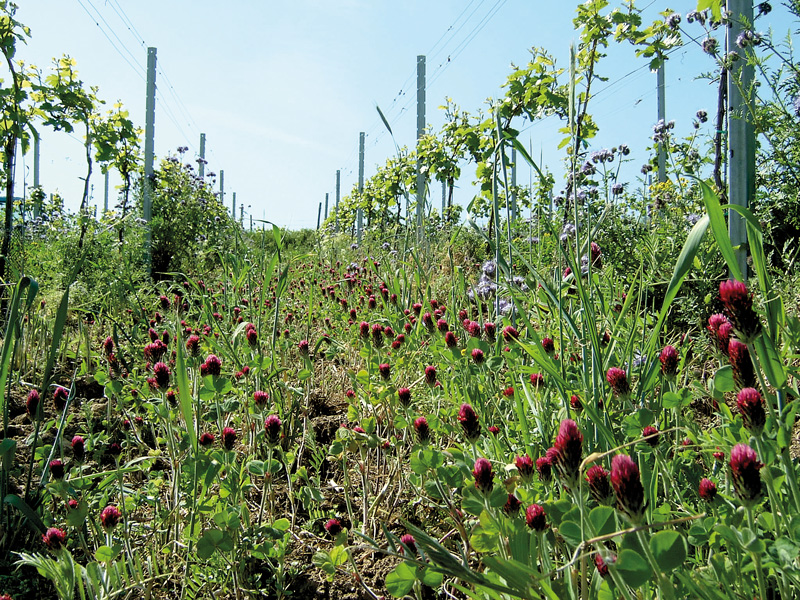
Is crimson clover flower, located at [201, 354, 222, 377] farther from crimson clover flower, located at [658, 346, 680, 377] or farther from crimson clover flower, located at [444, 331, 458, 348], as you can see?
crimson clover flower, located at [658, 346, 680, 377]

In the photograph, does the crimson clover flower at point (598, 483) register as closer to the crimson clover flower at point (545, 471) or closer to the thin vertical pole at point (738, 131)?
the crimson clover flower at point (545, 471)

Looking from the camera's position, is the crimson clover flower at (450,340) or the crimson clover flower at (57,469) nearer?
the crimson clover flower at (57,469)

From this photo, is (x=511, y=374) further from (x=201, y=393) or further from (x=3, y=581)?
(x=3, y=581)

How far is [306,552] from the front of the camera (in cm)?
140

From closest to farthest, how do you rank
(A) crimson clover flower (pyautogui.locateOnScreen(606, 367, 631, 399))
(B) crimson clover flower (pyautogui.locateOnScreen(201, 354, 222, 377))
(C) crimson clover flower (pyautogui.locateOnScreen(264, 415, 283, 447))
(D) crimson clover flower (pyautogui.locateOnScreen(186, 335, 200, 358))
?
(A) crimson clover flower (pyautogui.locateOnScreen(606, 367, 631, 399)), (C) crimson clover flower (pyautogui.locateOnScreen(264, 415, 283, 447)), (B) crimson clover flower (pyautogui.locateOnScreen(201, 354, 222, 377)), (D) crimson clover flower (pyautogui.locateOnScreen(186, 335, 200, 358))

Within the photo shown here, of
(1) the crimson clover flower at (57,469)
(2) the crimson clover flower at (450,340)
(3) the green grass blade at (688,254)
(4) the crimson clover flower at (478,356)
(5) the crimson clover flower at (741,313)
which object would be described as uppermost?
(3) the green grass blade at (688,254)

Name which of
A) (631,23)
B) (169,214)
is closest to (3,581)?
(631,23)

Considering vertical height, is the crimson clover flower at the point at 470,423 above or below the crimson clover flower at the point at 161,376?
below

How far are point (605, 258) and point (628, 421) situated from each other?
2919mm

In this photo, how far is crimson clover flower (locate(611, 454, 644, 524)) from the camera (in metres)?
0.57

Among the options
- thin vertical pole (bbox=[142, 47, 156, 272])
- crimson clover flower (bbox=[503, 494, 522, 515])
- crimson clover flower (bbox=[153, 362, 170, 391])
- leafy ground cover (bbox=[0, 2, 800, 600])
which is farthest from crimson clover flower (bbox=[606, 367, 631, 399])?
thin vertical pole (bbox=[142, 47, 156, 272])

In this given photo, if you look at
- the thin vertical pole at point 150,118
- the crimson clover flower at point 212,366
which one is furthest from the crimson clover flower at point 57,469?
the thin vertical pole at point 150,118

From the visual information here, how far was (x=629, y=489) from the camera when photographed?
57 cm

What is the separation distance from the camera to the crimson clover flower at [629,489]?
569 millimetres
